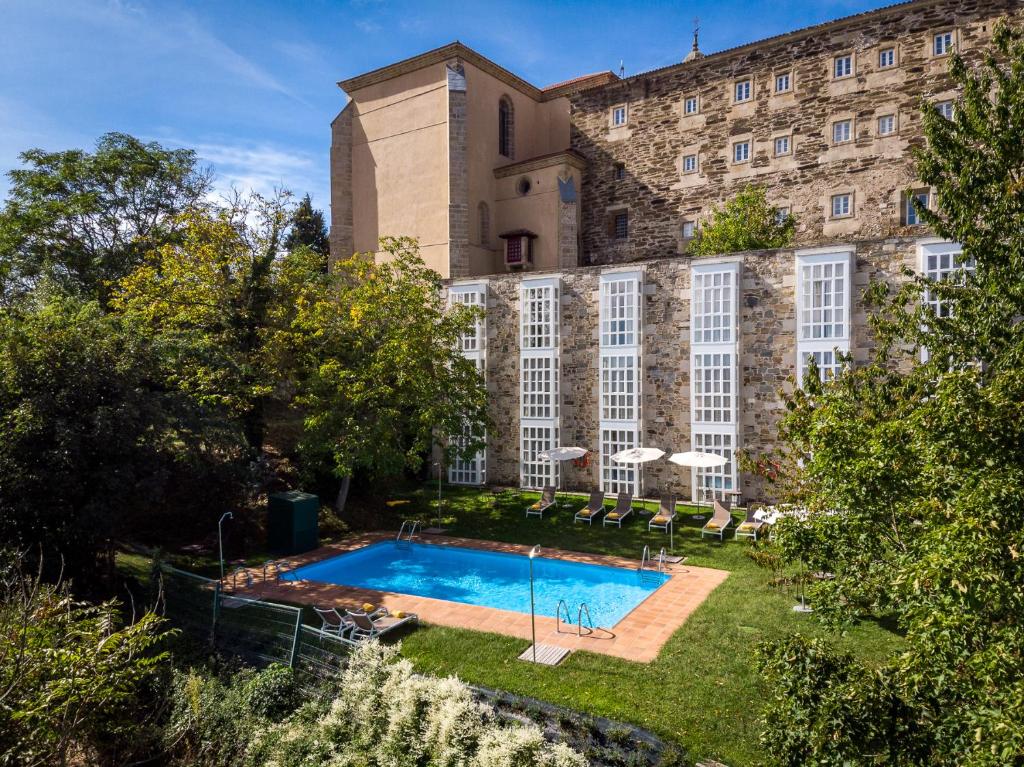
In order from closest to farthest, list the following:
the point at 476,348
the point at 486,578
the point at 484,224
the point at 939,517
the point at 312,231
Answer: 1. the point at 939,517
2. the point at 486,578
3. the point at 476,348
4. the point at 484,224
5. the point at 312,231

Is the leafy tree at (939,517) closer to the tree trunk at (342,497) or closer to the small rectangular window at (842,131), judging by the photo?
the tree trunk at (342,497)

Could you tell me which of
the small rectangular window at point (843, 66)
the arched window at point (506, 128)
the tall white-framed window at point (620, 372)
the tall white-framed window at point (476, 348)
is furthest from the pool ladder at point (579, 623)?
the arched window at point (506, 128)

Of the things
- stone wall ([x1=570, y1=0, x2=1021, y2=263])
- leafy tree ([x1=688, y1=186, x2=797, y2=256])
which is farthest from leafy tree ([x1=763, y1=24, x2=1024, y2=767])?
stone wall ([x1=570, y1=0, x2=1021, y2=263])

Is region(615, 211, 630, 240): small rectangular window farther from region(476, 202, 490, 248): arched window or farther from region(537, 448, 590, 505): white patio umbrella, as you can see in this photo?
region(537, 448, 590, 505): white patio umbrella

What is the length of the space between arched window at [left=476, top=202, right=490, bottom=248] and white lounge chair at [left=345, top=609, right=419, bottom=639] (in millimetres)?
21853

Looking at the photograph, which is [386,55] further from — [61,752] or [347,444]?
[61,752]

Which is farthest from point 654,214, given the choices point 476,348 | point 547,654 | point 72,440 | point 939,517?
point 939,517

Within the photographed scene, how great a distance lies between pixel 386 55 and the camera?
31.1 m

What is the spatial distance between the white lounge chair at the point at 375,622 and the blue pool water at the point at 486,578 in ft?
6.88

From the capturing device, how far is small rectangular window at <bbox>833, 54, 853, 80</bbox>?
26438 mm

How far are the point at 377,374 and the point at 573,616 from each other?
8.83 metres

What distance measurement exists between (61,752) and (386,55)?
31291 mm

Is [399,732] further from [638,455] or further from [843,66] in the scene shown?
[843,66]

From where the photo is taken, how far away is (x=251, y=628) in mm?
11023
